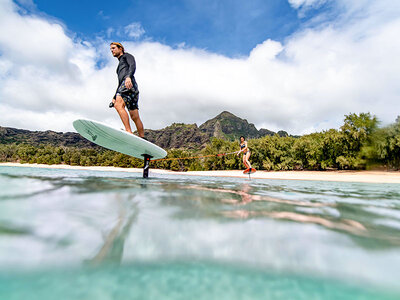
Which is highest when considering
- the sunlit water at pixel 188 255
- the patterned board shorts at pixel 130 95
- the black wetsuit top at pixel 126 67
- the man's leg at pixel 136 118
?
the black wetsuit top at pixel 126 67

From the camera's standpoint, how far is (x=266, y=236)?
4.79 ft

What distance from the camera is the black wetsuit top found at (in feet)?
17.0

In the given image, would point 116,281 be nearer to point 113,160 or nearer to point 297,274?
point 297,274

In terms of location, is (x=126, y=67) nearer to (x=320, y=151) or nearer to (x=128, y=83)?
(x=128, y=83)

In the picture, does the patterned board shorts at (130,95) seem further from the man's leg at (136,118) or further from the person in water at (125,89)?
the man's leg at (136,118)

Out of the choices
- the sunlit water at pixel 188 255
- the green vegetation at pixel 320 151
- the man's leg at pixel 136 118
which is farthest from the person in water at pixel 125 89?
the green vegetation at pixel 320 151

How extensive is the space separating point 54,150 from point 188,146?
348ft

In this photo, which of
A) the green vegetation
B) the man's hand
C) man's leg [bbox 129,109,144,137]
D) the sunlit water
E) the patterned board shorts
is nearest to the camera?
the sunlit water

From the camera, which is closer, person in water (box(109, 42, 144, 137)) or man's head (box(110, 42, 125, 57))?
person in water (box(109, 42, 144, 137))

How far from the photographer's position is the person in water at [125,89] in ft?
16.6

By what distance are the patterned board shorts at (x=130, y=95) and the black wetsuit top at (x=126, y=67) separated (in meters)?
0.18

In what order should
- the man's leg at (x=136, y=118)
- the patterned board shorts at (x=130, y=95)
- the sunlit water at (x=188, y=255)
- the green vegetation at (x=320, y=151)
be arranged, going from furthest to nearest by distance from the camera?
the green vegetation at (x=320, y=151), the man's leg at (x=136, y=118), the patterned board shorts at (x=130, y=95), the sunlit water at (x=188, y=255)

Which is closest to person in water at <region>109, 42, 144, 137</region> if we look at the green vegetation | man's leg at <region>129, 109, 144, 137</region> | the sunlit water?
man's leg at <region>129, 109, 144, 137</region>

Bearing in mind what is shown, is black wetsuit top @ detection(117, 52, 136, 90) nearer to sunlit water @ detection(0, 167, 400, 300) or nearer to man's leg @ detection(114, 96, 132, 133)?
man's leg @ detection(114, 96, 132, 133)
